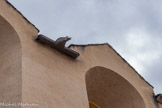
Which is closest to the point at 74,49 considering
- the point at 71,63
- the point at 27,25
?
the point at 71,63

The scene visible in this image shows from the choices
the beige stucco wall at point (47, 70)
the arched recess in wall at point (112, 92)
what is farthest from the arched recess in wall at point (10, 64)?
the arched recess in wall at point (112, 92)

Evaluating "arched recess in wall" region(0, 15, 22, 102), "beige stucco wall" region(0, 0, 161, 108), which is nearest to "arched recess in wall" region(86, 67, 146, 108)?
"beige stucco wall" region(0, 0, 161, 108)

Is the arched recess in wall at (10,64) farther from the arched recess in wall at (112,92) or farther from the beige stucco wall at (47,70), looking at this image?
the arched recess in wall at (112,92)

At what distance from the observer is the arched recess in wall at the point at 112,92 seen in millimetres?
11492

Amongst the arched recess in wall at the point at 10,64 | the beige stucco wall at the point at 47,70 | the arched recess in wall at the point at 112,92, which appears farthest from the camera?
the arched recess in wall at the point at 112,92

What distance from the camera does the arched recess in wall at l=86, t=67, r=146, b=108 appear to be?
11492 mm

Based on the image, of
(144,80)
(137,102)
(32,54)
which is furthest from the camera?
(144,80)

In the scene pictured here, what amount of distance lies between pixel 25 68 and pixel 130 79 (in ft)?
14.4

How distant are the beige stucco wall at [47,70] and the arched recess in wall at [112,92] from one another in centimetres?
69

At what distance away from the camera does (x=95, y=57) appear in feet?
36.4

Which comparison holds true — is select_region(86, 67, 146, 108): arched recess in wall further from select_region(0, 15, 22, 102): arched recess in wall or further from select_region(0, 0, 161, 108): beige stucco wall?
select_region(0, 15, 22, 102): arched recess in wall

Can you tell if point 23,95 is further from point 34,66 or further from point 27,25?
point 27,25

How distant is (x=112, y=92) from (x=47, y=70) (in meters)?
3.36

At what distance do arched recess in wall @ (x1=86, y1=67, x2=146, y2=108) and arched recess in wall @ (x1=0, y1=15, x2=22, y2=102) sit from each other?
3.09 metres
